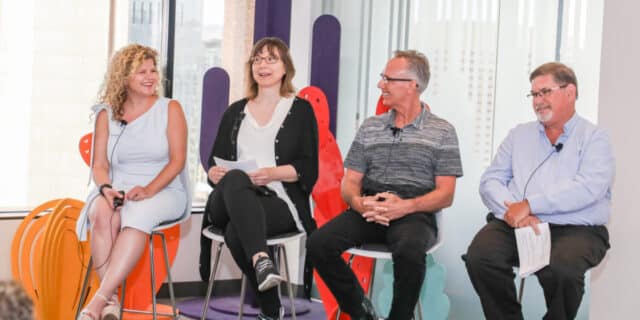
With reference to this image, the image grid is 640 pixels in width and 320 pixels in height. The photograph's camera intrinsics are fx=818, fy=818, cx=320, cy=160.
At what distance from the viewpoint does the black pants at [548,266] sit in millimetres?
3043

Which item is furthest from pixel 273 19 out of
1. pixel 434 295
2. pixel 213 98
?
pixel 434 295

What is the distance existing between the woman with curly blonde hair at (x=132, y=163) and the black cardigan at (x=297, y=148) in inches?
8.6

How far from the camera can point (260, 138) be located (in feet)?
12.8

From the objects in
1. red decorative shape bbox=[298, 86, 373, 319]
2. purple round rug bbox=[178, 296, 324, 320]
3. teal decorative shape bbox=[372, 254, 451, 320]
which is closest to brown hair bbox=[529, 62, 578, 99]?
teal decorative shape bbox=[372, 254, 451, 320]

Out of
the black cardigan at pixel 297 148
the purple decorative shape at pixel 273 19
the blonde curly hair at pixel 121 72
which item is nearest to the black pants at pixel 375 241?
the black cardigan at pixel 297 148

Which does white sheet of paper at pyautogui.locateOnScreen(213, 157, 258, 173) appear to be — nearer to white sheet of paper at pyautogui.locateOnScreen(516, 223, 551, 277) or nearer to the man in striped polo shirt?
the man in striped polo shirt

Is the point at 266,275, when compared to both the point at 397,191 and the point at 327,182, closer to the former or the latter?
the point at 397,191

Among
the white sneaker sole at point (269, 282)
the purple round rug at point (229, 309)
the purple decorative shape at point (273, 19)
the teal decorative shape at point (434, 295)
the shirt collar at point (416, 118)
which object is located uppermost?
the purple decorative shape at point (273, 19)

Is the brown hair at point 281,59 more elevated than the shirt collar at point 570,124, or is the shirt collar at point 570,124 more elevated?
the brown hair at point 281,59

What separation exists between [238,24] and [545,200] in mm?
2756

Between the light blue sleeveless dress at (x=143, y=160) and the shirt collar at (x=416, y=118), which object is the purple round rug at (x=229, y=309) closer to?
the light blue sleeveless dress at (x=143, y=160)

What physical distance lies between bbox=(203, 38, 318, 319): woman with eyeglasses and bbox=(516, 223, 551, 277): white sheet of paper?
1002mm

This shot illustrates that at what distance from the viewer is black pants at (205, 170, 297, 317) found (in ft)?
11.3

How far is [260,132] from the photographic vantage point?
391 centimetres
